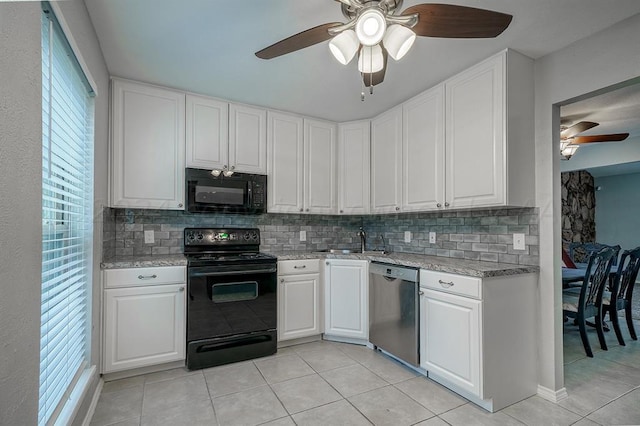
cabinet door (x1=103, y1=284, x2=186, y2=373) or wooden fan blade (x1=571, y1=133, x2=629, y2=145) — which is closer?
cabinet door (x1=103, y1=284, x2=186, y2=373)

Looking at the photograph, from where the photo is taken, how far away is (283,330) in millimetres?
2908

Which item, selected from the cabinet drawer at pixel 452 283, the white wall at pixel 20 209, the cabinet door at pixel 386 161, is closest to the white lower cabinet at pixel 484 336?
the cabinet drawer at pixel 452 283

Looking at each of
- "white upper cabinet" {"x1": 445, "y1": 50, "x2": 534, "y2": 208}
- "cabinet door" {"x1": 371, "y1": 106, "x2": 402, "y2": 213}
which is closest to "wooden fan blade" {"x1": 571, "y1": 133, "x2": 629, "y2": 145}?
"white upper cabinet" {"x1": 445, "y1": 50, "x2": 534, "y2": 208}

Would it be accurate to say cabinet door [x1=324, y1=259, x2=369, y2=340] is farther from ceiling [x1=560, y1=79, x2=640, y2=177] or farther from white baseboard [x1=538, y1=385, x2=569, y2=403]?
ceiling [x1=560, y1=79, x2=640, y2=177]

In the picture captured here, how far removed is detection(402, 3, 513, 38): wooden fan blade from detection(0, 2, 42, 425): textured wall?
1366 millimetres

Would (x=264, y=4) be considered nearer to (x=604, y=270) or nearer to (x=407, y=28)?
(x=407, y=28)

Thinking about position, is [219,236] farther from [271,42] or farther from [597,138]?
[597,138]

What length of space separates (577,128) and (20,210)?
4.30m

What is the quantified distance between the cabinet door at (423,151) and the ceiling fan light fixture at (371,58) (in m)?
1.13

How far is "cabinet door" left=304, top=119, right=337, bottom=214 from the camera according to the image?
338 centimetres

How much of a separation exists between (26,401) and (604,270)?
160 inches

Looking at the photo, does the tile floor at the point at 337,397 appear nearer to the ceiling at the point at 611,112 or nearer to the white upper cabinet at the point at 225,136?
the white upper cabinet at the point at 225,136

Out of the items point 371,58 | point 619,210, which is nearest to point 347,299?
point 371,58

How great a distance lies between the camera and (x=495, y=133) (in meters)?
2.15
